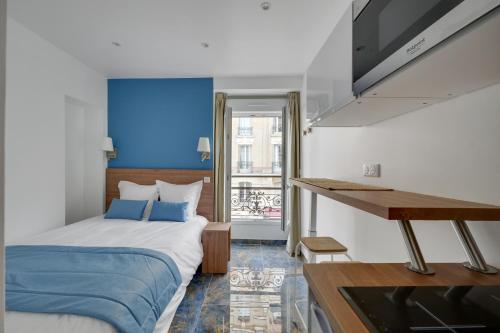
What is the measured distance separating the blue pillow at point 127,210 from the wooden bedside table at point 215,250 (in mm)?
877

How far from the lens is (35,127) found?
2580mm

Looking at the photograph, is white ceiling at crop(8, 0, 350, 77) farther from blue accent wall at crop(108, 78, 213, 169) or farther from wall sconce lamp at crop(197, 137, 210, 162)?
wall sconce lamp at crop(197, 137, 210, 162)

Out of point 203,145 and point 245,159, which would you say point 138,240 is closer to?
point 203,145

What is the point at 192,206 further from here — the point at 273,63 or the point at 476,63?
the point at 476,63

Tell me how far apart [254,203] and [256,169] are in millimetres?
591

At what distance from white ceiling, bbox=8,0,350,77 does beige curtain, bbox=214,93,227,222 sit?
0.60 m

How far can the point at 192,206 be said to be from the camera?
134 inches

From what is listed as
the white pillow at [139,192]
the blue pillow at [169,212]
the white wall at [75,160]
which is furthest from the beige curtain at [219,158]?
the white wall at [75,160]

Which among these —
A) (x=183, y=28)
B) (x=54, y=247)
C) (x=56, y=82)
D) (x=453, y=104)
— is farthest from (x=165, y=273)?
(x=56, y=82)

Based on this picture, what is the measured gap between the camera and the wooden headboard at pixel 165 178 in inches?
146

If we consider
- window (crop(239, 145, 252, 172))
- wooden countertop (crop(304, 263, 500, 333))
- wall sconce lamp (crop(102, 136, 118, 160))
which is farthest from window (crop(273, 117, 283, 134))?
wooden countertop (crop(304, 263, 500, 333))

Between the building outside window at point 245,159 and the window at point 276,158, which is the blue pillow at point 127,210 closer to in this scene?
the building outside window at point 245,159

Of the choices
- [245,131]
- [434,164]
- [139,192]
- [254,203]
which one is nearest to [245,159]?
[245,131]

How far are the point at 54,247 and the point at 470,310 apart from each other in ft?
8.55
